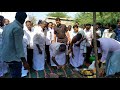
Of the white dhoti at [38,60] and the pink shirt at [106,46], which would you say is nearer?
the pink shirt at [106,46]

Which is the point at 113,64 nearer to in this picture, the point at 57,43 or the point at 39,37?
the point at 57,43

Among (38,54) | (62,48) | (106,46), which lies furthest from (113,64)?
(38,54)

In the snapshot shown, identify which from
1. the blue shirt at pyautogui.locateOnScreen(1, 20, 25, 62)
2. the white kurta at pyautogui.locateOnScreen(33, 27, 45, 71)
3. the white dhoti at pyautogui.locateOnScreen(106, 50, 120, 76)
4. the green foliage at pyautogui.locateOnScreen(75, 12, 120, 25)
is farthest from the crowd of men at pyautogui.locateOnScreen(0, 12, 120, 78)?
the blue shirt at pyautogui.locateOnScreen(1, 20, 25, 62)

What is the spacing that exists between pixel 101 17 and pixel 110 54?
2204 millimetres

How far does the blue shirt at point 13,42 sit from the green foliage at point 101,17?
278 centimetres

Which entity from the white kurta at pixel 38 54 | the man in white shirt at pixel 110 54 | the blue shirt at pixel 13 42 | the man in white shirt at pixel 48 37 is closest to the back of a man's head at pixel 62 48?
the white kurta at pixel 38 54

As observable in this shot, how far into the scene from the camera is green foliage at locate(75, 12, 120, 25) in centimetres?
731

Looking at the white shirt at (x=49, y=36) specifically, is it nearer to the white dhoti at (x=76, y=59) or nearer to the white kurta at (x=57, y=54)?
Result: the white kurta at (x=57, y=54)

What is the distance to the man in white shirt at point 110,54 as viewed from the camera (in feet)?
16.5

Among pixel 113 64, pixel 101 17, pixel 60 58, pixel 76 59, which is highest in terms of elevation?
pixel 101 17

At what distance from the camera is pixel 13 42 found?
4.73 metres

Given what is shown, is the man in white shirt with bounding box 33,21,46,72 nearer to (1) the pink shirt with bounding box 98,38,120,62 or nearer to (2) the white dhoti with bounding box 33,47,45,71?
(2) the white dhoti with bounding box 33,47,45,71
